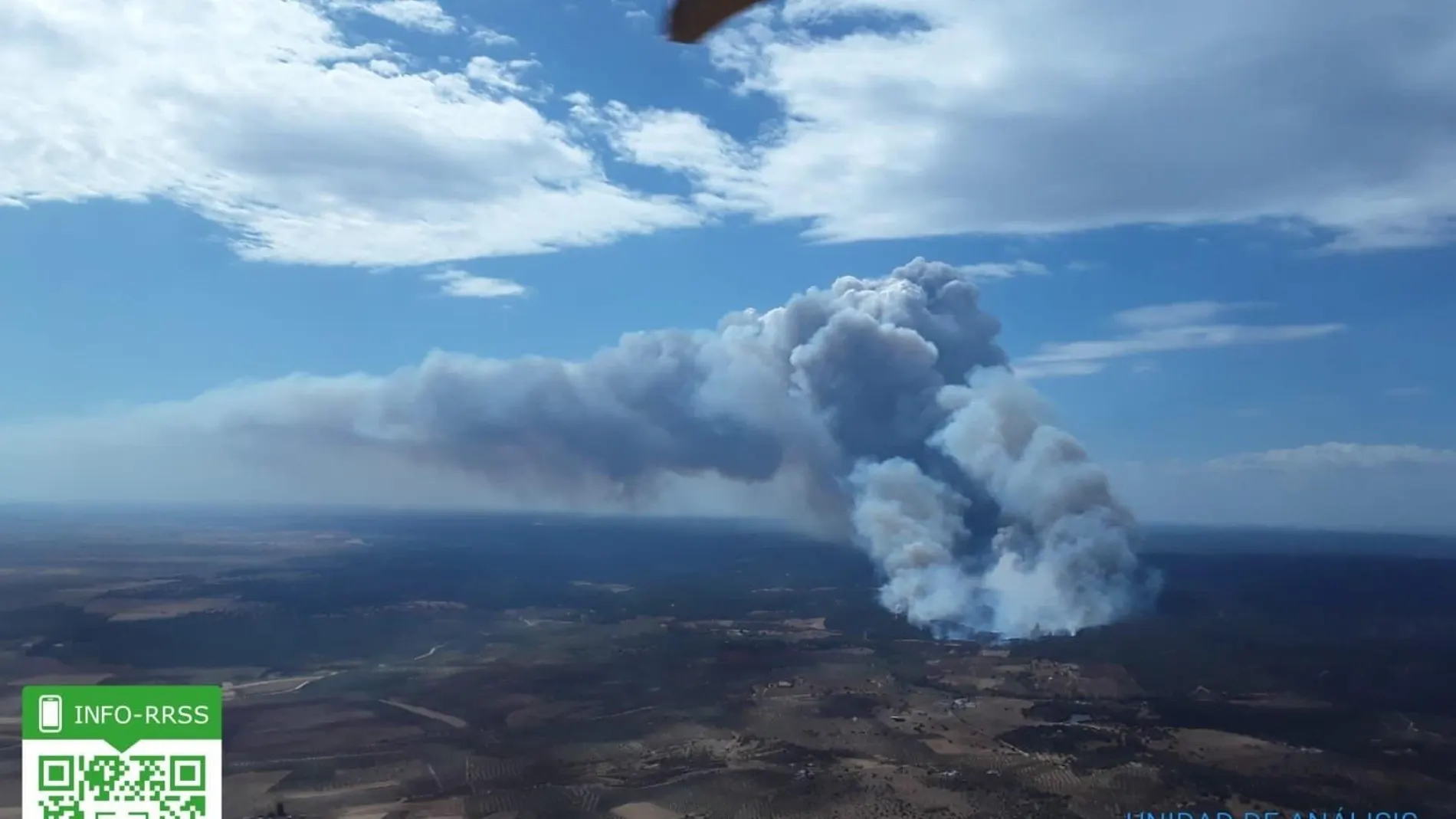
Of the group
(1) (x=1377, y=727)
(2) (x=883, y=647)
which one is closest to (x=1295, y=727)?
(1) (x=1377, y=727)

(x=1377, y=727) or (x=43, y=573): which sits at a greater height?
(x=43, y=573)

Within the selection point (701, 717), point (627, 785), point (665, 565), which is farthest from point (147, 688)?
point (665, 565)

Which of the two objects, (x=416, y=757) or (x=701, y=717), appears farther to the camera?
(x=701, y=717)

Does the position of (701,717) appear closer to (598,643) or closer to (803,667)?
(803,667)

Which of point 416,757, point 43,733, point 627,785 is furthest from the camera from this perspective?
point 416,757

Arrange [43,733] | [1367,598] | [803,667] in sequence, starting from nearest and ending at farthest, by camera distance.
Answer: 1. [43,733]
2. [803,667]
3. [1367,598]

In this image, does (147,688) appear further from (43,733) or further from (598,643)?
(598,643)
